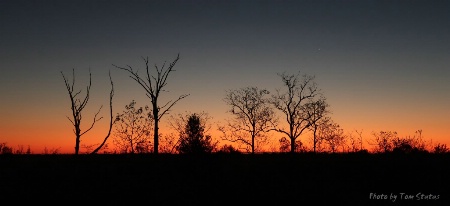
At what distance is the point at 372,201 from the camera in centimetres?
1135

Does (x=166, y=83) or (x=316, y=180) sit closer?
(x=316, y=180)

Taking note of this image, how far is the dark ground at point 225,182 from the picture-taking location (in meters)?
11.6

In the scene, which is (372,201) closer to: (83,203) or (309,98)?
(83,203)

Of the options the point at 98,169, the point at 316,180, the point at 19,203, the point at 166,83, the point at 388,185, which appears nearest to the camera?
the point at 19,203

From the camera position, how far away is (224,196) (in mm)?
12078

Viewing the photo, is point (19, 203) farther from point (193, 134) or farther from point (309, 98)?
point (309, 98)

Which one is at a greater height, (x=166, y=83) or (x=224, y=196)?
(x=166, y=83)

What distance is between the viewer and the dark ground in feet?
38.1

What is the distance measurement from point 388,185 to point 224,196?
5.81 metres

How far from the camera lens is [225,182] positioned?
14.1 meters

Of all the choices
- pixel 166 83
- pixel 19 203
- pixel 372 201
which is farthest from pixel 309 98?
pixel 19 203

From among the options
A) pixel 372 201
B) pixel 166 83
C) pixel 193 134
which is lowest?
pixel 372 201

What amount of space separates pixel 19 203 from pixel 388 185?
38.8 ft

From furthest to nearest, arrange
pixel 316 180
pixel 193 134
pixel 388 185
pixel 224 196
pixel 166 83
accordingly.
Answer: pixel 193 134 → pixel 166 83 → pixel 316 180 → pixel 388 185 → pixel 224 196
